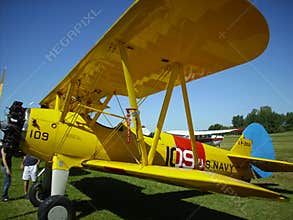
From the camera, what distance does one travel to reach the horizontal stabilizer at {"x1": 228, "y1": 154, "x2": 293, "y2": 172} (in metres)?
5.10

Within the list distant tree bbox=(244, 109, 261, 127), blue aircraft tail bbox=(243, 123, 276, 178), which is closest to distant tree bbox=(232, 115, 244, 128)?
distant tree bbox=(244, 109, 261, 127)

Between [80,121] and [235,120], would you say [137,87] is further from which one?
[235,120]

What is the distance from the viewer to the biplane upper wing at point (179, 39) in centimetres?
270

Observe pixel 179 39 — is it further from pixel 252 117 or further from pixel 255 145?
pixel 252 117

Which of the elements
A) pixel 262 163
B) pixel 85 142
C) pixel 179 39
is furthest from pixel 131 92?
pixel 262 163

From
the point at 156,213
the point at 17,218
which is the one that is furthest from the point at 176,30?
the point at 17,218

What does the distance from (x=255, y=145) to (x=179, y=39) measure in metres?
5.08

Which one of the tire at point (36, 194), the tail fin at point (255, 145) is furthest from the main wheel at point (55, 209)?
the tail fin at point (255, 145)

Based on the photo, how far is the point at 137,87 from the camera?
18.9ft

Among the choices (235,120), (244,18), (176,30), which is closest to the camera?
(244,18)

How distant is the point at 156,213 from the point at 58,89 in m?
3.52

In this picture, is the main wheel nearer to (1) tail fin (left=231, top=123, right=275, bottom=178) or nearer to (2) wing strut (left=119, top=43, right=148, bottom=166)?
(2) wing strut (left=119, top=43, right=148, bottom=166)

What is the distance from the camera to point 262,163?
575 cm

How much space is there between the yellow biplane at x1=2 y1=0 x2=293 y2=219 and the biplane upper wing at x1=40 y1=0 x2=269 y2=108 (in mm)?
13
